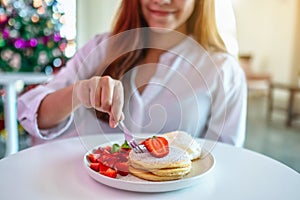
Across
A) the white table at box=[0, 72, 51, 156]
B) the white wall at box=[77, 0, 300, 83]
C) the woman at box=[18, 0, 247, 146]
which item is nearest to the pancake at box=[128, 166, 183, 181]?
the woman at box=[18, 0, 247, 146]

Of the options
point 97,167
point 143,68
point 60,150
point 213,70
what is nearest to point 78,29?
point 143,68

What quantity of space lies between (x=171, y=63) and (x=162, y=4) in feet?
0.61

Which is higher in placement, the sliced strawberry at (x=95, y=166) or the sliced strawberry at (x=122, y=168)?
the sliced strawberry at (x=122, y=168)

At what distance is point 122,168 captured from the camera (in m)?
0.61

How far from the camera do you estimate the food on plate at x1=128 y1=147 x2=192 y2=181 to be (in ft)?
1.88

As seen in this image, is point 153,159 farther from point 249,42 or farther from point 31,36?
point 249,42

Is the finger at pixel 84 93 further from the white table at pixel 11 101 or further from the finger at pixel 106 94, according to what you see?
the white table at pixel 11 101

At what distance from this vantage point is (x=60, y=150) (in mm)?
778

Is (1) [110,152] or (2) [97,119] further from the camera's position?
(2) [97,119]

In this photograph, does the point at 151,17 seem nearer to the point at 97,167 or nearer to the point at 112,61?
the point at 112,61

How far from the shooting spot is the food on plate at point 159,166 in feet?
1.88

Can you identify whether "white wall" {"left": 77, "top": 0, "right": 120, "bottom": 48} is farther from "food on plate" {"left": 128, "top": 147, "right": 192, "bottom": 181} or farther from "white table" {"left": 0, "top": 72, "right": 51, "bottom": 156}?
"food on plate" {"left": 128, "top": 147, "right": 192, "bottom": 181}

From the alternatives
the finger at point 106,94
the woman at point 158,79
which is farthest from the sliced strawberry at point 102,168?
the woman at point 158,79

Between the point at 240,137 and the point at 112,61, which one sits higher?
the point at 112,61
